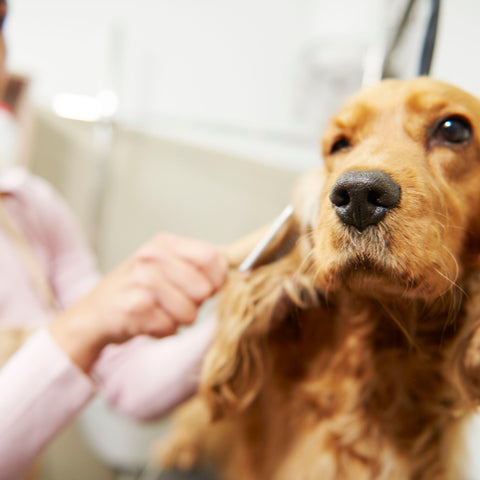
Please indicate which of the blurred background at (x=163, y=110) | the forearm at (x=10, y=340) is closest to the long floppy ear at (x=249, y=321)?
the forearm at (x=10, y=340)

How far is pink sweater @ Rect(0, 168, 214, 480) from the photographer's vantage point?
17.6 inches

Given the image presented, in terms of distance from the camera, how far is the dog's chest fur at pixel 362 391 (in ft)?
1.62

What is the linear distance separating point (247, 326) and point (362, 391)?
0.55ft

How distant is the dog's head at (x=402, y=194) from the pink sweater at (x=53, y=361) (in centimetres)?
31

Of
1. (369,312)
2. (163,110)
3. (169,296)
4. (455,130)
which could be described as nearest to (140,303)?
(169,296)

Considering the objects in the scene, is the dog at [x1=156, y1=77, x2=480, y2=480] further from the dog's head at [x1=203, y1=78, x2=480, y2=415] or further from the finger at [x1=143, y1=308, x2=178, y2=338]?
the finger at [x1=143, y1=308, x2=178, y2=338]

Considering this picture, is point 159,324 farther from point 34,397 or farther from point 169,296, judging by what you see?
point 34,397

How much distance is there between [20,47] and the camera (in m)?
1.34

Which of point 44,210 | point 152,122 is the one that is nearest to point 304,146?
point 152,122

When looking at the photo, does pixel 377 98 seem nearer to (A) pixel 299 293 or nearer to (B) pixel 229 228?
(A) pixel 299 293

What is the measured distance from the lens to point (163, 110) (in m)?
1.54

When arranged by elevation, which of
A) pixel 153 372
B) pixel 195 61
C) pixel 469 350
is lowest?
pixel 153 372

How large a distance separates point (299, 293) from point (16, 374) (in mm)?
339

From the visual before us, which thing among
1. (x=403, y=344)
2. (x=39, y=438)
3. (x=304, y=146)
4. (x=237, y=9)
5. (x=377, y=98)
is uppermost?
(x=237, y=9)
